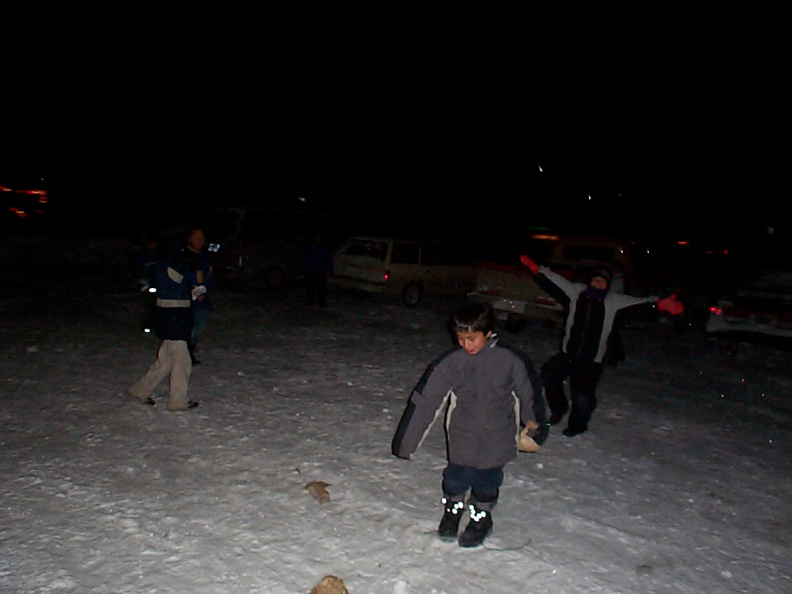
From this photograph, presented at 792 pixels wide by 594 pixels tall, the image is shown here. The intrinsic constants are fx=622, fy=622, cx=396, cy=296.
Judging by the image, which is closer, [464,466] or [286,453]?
[464,466]

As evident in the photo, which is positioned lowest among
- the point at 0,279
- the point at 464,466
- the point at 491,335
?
the point at 0,279

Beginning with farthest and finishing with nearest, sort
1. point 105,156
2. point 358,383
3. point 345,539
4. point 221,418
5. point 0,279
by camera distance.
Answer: point 105,156
point 0,279
point 358,383
point 221,418
point 345,539

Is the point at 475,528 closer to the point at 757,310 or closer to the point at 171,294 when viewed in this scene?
the point at 171,294

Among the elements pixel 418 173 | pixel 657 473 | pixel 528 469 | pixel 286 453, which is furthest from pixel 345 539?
pixel 418 173

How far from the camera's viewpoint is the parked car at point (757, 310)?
1012 centimetres

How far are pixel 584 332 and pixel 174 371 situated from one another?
402 cm

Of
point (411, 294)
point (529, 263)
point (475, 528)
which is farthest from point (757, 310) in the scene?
point (475, 528)

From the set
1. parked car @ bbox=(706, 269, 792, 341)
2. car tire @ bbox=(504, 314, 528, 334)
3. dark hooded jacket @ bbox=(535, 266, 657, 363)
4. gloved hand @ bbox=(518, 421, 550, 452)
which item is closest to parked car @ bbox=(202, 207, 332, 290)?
car tire @ bbox=(504, 314, 528, 334)

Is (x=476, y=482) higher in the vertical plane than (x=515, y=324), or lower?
lower

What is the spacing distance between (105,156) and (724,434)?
30117 mm

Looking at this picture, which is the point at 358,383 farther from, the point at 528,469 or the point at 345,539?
the point at 345,539

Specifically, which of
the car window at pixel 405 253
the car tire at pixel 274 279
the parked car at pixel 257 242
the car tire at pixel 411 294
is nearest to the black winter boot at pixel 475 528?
the car window at pixel 405 253

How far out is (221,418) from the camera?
6.10 meters

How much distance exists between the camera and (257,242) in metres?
14.0
